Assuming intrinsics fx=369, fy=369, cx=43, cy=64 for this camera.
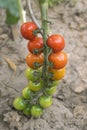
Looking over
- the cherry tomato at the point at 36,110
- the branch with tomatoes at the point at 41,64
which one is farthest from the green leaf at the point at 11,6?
the cherry tomato at the point at 36,110

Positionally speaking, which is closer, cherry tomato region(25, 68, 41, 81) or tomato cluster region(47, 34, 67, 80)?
tomato cluster region(47, 34, 67, 80)

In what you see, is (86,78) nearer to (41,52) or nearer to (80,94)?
(80,94)

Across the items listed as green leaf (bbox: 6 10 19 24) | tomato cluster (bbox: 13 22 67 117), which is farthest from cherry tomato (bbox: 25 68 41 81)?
green leaf (bbox: 6 10 19 24)

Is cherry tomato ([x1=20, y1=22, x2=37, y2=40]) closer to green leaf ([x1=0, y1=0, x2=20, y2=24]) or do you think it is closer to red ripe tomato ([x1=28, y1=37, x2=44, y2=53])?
red ripe tomato ([x1=28, y1=37, x2=44, y2=53])

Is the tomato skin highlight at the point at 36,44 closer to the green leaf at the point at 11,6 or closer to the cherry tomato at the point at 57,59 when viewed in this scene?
the cherry tomato at the point at 57,59

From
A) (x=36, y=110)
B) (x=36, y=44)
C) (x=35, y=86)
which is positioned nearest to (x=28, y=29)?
(x=36, y=44)

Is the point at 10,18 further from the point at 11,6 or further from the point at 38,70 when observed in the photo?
the point at 38,70
